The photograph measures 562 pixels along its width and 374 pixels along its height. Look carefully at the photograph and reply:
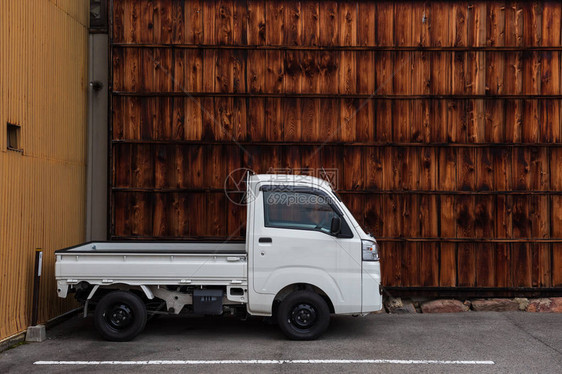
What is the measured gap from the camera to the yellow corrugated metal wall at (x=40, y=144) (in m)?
7.36

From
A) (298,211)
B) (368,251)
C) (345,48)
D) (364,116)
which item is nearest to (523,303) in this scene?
(368,251)

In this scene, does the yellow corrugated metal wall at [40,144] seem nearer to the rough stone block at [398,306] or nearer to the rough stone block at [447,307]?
the rough stone block at [398,306]

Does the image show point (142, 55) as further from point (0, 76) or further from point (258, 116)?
point (0, 76)

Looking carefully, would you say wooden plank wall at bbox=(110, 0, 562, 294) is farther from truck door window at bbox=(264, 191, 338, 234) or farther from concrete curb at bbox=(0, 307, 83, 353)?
truck door window at bbox=(264, 191, 338, 234)

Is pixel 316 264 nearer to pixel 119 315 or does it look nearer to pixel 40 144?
pixel 119 315

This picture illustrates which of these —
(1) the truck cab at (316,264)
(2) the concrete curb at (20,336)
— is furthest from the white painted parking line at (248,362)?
(1) the truck cab at (316,264)

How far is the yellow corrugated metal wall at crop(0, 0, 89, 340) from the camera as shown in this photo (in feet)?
24.1

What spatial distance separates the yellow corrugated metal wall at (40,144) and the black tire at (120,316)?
3.70 feet

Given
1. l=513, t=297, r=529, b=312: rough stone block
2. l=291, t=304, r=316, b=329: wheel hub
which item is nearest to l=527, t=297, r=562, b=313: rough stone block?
l=513, t=297, r=529, b=312: rough stone block

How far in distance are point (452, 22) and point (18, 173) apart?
7.43 metres

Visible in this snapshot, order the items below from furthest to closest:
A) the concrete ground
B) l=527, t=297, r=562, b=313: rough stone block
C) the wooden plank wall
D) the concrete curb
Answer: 1. the wooden plank wall
2. l=527, t=297, r=562, b=313: rough stone block
3. the concrete curb
4. the concrete ground

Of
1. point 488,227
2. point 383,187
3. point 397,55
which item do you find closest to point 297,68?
point 397,55

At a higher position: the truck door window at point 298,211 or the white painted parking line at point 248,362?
the truck door window at point 298,211

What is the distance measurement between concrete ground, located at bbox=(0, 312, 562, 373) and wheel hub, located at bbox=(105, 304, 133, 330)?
291mm
